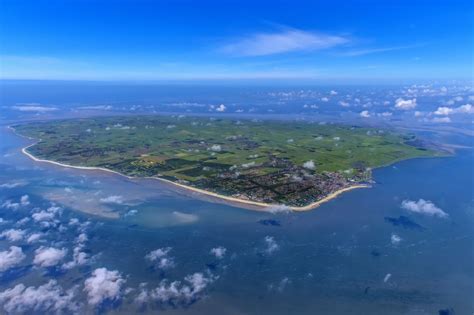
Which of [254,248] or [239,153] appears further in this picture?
[239,153]

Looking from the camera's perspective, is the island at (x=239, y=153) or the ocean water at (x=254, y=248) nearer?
the ocean water at (x=254, y=248)

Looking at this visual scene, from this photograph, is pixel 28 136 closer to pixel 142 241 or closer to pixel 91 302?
pixel 142 241

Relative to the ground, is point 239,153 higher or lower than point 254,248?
higher

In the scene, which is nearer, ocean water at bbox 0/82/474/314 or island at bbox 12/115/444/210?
ocean water at bbox 0/82/474/314

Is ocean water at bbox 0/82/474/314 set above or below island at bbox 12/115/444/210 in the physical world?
below
